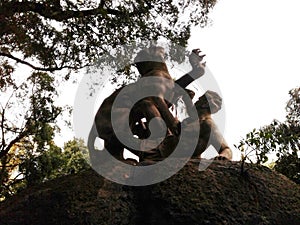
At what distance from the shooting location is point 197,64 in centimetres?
629

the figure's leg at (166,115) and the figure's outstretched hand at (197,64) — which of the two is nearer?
the figure's leg at (166,115)

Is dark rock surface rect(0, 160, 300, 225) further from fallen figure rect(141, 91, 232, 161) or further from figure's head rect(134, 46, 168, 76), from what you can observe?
figure's head rect(134, 46, 168, 76)

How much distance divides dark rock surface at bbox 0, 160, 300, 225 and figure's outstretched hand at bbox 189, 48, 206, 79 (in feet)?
6.00

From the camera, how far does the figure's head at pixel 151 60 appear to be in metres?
6.29

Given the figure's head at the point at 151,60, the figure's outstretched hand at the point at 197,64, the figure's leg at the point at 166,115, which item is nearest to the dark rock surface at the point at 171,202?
the figure's leg at the point at 166,115

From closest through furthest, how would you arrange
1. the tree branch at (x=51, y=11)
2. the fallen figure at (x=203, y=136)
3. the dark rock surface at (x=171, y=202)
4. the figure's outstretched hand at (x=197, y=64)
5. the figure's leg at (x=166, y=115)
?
the dark rock surface at (x=171, y=202), the fallen figure at (x=203, y=136), the figure's leg at (x=166, y=115), the figure's outstretched hand at (x=197, y=64), the tree branch at (x=51, y=11)

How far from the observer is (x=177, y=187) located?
446cm

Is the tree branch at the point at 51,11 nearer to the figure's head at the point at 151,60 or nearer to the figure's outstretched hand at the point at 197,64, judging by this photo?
the figure's head at the point at 151,60

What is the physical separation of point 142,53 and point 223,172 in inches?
105

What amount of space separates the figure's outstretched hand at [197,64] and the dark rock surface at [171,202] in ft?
6.00

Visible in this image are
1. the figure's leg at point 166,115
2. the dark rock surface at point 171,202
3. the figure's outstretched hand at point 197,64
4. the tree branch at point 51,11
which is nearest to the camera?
the dark rock surface at point 171,202

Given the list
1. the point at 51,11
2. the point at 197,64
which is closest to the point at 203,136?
the point at 197,64

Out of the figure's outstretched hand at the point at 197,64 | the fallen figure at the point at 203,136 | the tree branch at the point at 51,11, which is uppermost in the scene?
the tree branch at the point at 51,11

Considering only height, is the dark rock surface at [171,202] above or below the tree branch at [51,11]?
below
